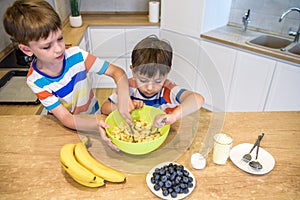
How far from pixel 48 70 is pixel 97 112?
27cm

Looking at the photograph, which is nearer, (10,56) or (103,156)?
(103,156)

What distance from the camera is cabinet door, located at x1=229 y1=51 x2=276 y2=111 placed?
2.16 m

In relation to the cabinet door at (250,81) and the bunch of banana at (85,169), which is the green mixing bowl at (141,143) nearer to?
the bunch of banana at (85,169)

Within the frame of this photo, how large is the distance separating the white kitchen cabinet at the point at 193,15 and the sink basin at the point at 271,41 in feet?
1.39

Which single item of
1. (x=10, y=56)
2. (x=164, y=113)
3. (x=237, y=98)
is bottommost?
(x=237, y=98)

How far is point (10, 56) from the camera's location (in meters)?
1.95

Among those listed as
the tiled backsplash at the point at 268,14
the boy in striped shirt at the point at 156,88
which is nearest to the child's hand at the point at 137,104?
the boy in striped shirt at the point at 156,88

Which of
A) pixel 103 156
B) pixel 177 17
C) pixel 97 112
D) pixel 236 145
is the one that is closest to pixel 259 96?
pixel 177 17

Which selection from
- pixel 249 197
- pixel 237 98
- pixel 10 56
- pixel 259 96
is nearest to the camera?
pixel 249 197

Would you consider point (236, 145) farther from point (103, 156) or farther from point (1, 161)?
point (1, 161)

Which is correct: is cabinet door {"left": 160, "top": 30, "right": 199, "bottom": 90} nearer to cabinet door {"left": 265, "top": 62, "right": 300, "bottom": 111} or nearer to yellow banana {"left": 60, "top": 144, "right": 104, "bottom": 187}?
yellow banana {"left": 60, "top": 144, "right": 104, "bottom": 187}

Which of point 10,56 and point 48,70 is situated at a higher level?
point 48,70

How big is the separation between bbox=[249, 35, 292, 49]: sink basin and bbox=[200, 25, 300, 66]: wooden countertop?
0.16 feet

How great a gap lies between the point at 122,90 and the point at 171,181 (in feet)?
1.46
